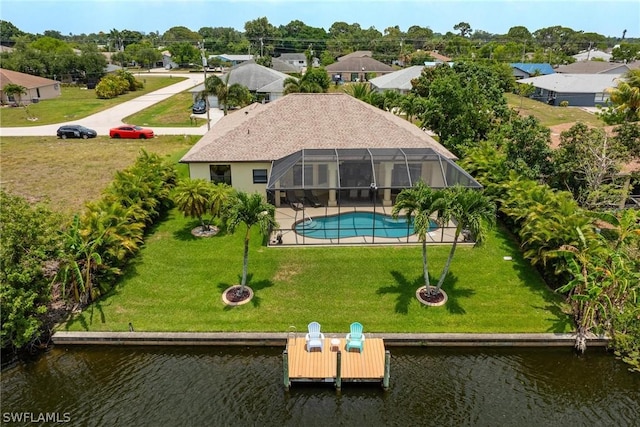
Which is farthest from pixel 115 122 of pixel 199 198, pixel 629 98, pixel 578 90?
pixel 578 90

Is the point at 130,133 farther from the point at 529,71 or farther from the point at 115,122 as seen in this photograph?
the point at 529,71

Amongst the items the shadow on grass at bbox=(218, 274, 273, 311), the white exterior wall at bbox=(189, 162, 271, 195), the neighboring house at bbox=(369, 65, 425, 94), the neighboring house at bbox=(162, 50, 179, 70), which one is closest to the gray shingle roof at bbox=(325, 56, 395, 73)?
the neighboring house at bbox=(369, 65, 425, 94)

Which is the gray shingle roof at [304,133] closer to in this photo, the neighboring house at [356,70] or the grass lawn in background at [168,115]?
the grass lawn in background at [168,115]

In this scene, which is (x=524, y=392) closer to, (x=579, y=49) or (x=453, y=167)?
(x=453, y=167)

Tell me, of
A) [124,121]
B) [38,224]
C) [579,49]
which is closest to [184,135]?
[124,121]

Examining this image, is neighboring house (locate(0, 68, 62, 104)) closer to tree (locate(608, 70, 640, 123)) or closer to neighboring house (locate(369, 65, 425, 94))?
neighboring house (locate(369, 65, 425, 94))

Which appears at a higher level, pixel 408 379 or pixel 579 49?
pixel 579 49
